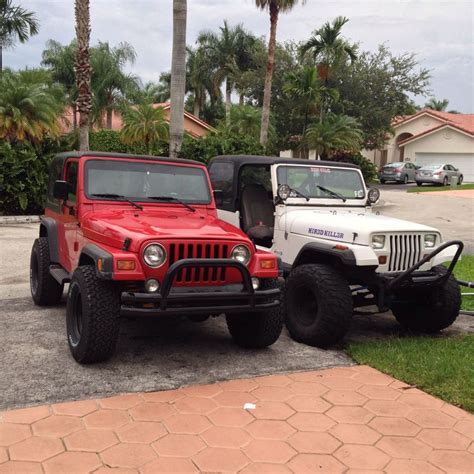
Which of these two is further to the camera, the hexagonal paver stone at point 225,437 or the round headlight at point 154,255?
the round headlight at point 154,255

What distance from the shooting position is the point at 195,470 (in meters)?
A: 2.99

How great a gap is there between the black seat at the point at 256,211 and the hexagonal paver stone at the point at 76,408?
2997 mm

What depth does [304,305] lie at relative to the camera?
5.30 meters

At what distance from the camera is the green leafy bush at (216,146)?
17.1 m

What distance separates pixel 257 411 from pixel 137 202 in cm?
236

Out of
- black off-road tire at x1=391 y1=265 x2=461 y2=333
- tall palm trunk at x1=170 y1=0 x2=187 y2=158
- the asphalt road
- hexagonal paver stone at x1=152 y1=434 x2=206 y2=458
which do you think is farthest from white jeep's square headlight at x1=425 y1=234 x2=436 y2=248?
tall palm trunk at x1=170 y1=0 x2=187 y2=158

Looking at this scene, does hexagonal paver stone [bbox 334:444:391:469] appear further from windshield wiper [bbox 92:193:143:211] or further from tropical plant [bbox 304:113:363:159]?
tropical plant [bbox 304:113:363:159]

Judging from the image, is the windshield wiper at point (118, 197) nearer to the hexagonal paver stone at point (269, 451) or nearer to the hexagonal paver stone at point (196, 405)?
the hexagonal paver stone at point (196, 405)

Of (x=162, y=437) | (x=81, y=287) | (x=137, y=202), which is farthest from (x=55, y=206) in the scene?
(x=162, y=437)

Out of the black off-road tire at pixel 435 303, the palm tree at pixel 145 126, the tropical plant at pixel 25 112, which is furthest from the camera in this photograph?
the palm tree at pixel 145 126

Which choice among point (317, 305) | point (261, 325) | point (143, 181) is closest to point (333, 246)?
point (317, 305)

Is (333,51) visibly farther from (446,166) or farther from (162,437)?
(162,437)

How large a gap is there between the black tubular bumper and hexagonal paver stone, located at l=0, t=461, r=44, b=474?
1348 millimetres

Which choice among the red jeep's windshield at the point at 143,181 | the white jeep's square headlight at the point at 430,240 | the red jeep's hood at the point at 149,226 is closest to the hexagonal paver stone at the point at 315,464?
the red jeep's hood at the point at 149,226
